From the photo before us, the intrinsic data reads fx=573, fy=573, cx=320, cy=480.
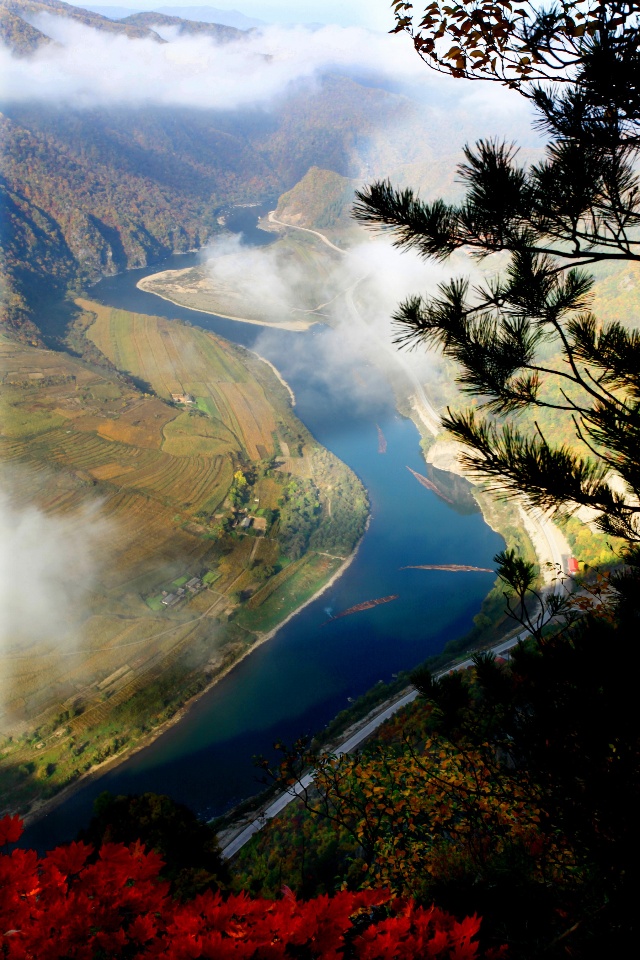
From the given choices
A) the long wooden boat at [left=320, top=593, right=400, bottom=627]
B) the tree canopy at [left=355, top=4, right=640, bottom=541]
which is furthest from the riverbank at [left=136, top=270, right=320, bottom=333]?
the tree canopy at [left=355, top=4, right=640, bottom=541]

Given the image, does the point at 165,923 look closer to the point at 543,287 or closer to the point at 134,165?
the point at 543,287

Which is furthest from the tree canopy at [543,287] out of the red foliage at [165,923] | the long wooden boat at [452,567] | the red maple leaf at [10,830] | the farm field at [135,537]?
the long wooden boat at [452,567]

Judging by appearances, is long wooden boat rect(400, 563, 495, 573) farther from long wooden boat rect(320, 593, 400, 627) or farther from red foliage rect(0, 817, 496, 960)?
red foliage rect(0, 817, 496, 960)

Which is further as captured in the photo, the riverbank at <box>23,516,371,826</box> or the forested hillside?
the forested hillside

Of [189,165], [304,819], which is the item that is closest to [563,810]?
[304,819]

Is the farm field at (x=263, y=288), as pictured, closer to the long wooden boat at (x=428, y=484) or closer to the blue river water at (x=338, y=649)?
the blue river water at (x=338, y=649)

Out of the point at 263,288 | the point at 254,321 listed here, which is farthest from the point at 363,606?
the point at 263,288
